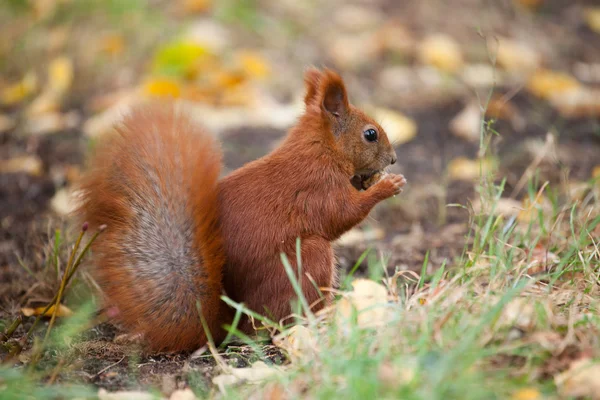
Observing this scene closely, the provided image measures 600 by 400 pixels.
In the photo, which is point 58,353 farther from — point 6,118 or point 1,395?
point 6,118

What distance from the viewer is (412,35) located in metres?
4.45

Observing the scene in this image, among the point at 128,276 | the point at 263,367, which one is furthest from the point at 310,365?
the point at 128,276

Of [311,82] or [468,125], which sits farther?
[468,125]

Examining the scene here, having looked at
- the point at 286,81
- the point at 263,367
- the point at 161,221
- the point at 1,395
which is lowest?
the point at 263,367

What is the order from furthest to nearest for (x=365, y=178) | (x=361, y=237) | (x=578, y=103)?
(x=578, y=103) → (x=361, y=237) → (x=365, y=178)

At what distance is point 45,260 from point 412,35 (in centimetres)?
289

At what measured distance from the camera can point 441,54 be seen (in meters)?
3.97

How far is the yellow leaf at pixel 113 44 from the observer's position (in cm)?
410

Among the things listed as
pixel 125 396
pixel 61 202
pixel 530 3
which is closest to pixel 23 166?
pixel 61 202

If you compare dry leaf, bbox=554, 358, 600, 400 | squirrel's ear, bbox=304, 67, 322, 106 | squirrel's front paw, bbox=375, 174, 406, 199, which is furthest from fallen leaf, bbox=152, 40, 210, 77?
dry leaf, bbox=554, 358, 600, 400

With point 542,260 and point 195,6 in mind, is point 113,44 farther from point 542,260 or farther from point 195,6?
point 542,260

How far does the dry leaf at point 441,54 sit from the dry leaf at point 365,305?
233 cm

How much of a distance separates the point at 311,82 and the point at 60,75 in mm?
1995

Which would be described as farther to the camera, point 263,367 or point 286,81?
point 286,81
